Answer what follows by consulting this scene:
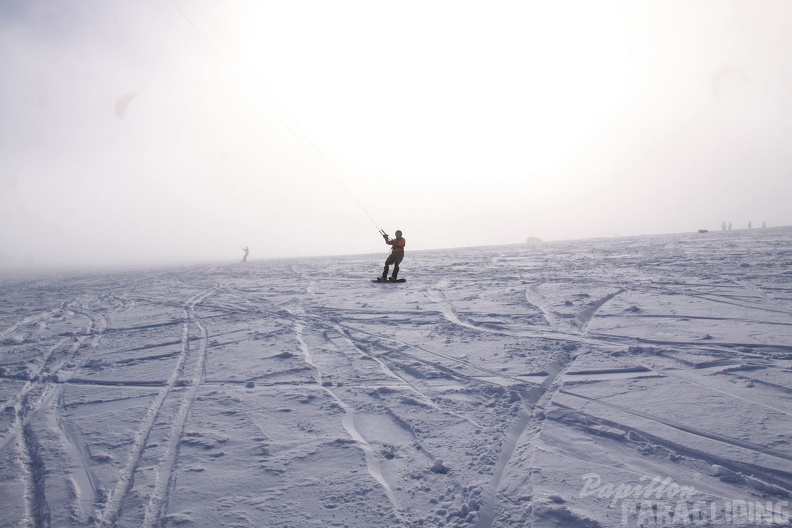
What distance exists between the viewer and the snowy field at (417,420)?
243 centimetres

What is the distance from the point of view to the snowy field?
2.43 m

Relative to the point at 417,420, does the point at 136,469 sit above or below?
below

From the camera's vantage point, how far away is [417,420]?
3447 millimetres

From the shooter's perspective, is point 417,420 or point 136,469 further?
point 417,420

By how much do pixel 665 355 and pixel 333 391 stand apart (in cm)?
388

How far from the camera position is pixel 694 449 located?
9.02 ft

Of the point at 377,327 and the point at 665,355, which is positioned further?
the point at 377,327

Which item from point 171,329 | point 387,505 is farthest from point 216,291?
point 387,505

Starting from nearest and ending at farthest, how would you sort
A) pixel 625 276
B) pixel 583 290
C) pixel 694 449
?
pixel 694 449, pixel 583 290, pixel 625 276

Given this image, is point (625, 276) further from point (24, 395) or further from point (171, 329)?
point (24, 395)

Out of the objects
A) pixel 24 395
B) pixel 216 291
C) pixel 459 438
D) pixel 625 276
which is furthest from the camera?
pixel 216 291

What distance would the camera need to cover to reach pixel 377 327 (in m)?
6.73

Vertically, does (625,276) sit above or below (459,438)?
above

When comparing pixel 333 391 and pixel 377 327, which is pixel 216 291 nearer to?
pixel 377 327
